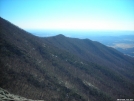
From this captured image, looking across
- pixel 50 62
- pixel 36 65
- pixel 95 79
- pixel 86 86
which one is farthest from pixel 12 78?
pixel 95 79

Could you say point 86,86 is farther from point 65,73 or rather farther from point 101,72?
point 101,72

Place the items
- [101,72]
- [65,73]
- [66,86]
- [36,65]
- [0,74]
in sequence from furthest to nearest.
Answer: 1. [101,72]
2. [65,73]
3. [36,65]
4. [66,86]
5. [0,74]

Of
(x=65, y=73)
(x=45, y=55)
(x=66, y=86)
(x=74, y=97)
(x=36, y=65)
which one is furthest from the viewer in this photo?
(x=45, y=55)

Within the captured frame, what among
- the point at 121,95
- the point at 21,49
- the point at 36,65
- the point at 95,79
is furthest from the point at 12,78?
the point at 121,95

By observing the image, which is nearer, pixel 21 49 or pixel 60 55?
pixel 21 49

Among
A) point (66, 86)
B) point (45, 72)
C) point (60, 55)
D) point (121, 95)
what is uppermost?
point (60, 55)

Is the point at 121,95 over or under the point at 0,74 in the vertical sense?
under

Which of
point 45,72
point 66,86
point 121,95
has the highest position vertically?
point 45,72

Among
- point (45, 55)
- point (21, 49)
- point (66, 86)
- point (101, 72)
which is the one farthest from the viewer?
point (101, 72)

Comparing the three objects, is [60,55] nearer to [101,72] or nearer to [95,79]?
[95,79]
